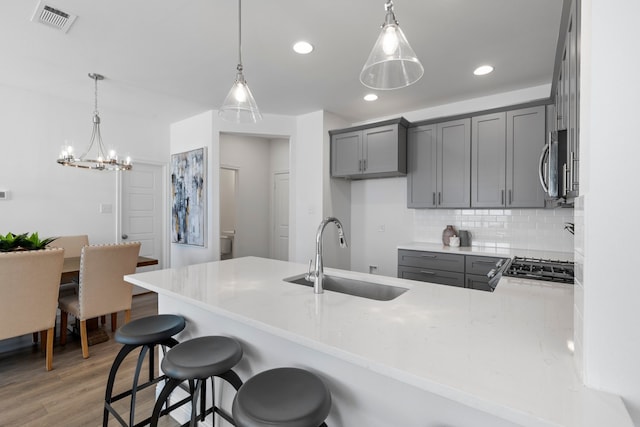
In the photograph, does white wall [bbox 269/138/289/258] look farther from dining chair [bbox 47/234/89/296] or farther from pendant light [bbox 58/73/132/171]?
dining chair [bbox 47/234/89/296]

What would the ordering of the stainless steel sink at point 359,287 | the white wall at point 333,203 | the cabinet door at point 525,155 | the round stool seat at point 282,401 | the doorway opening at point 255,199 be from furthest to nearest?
1. the doorway opening at point 255,199
2. the white wall at point 333,203
3. the cabinet door at point 525,155
4. the stainless steel sink at point 359,287
5. the round stool seat at point 282,401

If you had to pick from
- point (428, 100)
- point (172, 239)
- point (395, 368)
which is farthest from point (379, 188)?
point (395, 368)

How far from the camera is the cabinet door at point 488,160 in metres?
3.31

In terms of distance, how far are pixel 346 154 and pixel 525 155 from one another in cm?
204

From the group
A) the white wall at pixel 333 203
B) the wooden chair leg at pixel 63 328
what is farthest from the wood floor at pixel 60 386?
the white wall at pixel 333 203

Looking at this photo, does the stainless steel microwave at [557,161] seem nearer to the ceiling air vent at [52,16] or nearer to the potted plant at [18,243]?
the ceiling air vent at [52,16]

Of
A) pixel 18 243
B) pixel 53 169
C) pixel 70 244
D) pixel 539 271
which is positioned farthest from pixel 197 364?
pixel 53 169

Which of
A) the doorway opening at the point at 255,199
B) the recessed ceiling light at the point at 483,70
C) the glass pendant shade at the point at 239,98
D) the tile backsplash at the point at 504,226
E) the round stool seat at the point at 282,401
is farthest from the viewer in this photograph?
the doorway opening at the point at 255,199

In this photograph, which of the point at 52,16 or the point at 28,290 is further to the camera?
the point at 28,290

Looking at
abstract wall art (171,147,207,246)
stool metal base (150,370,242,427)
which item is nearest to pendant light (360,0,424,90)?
stool metal base (150,370,242,427)

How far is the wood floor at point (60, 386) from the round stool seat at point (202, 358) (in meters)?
0.90

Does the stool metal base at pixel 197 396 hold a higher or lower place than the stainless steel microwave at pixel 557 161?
lower

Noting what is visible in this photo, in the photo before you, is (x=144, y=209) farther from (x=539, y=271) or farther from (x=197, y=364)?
(x=539, y=271)

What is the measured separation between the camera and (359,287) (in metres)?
1.88
